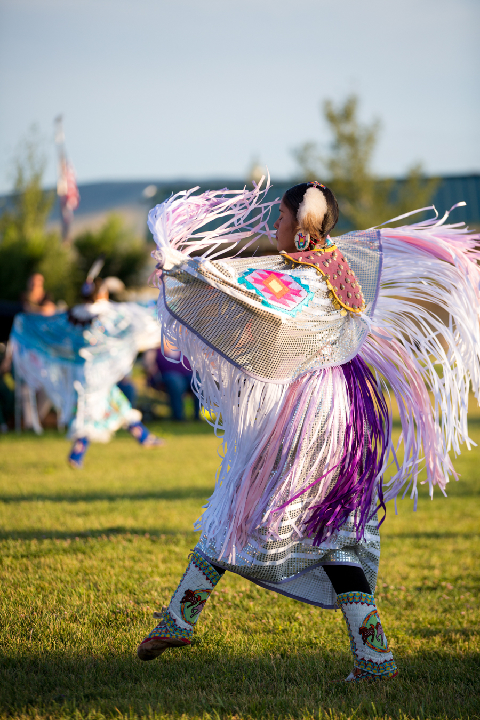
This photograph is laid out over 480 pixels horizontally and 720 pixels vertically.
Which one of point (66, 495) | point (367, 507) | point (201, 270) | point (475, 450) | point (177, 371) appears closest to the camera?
point (201, 270)

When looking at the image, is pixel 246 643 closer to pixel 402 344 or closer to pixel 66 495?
pixel 402 344

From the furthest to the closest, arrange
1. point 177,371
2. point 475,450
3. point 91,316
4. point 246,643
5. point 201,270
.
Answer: point 177,371
point 475,450
point 91,316
point 246,643
point 201,270

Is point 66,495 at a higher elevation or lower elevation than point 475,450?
higher

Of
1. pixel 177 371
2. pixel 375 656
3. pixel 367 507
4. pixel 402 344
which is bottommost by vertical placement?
pixel 177 371

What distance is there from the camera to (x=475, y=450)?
360 inches

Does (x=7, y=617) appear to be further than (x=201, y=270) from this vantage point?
Yes

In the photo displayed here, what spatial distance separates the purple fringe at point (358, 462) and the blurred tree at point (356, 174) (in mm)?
21460

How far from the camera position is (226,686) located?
232cm

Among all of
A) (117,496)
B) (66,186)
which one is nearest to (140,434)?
(117,496)

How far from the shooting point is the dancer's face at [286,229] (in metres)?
2.61

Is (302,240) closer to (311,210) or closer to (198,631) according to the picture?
(311,210)

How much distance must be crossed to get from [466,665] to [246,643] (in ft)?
2.74

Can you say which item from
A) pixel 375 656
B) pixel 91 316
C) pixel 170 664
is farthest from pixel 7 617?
pixel 91 316

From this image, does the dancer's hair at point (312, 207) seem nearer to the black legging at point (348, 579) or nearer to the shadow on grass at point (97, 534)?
the black legging at point (348, 579)
